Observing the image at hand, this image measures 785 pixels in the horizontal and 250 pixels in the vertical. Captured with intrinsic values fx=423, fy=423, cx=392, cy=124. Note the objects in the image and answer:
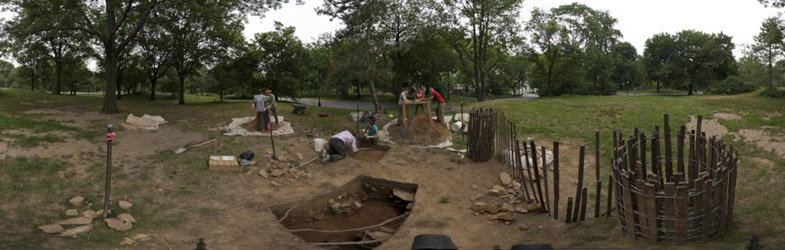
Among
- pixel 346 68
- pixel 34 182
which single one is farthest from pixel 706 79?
pixel 34 182

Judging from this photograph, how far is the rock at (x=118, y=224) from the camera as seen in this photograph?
7.84 metres

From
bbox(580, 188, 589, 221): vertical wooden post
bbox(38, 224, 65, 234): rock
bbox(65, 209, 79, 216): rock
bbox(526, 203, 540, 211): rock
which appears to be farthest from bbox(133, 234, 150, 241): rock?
bbox(580, 188, 589, 221): vertical wooden post

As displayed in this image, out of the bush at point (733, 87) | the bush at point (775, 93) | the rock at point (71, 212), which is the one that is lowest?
the rock at point (71, 212)

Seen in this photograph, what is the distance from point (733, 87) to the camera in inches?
1193

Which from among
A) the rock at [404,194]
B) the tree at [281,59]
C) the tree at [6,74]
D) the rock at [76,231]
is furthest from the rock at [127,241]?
the tree at [6,74]

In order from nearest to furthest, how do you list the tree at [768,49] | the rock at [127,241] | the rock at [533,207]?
1. the rock at [127,241]
2. the rock at [533,207]
3. the tree at [768,49]

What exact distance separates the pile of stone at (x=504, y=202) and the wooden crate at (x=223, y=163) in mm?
6571

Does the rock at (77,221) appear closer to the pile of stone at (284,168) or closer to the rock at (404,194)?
the pile of stone at (284,168)

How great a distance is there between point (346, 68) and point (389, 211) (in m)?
10.3

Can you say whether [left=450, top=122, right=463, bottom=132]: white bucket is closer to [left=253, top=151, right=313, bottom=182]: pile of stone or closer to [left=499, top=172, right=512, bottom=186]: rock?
[left=499, top=172, right=512, bottom=186]: rock

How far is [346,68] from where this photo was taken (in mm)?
19688

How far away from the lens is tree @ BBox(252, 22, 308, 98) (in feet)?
94.6

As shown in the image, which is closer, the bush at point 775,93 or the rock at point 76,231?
the rock at point 76,231

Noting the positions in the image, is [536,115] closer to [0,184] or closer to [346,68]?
[346,68]
